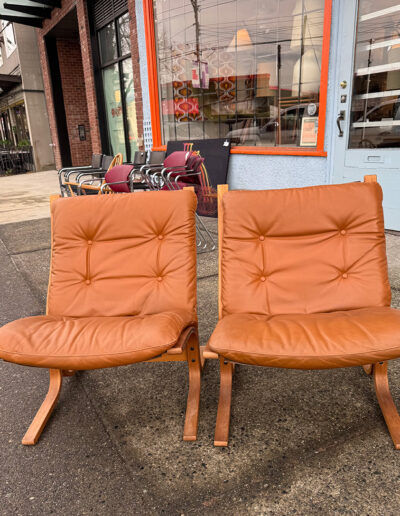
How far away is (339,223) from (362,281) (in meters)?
0.30

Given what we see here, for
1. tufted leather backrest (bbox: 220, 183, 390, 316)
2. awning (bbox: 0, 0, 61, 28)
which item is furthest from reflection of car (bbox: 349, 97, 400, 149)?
awning (bbox: 0, 0, 61, 28)

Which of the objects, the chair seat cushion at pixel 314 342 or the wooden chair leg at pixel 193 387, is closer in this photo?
the chair seat cushion at pixel 314 342

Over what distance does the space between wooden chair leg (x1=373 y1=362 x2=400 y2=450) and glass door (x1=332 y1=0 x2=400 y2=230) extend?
2.71 metres

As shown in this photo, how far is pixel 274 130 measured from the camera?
17.1ft

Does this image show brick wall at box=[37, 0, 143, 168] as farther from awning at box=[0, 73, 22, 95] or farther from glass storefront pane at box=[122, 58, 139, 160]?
awning at box=[0, 73, 22, 95]

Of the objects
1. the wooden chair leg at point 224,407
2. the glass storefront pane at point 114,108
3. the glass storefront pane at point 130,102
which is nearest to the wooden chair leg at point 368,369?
the wooden chair leg at point 224,407

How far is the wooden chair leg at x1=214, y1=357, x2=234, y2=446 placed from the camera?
152cm

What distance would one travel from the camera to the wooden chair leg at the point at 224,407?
1.52m

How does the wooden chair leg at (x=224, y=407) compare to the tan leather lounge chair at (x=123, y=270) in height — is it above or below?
below

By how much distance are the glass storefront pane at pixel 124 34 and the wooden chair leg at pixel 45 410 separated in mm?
7377

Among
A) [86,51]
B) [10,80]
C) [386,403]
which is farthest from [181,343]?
[10,80]

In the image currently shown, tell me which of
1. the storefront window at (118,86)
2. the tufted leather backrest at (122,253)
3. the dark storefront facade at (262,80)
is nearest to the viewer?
the tufted leather backrest at (122,253)

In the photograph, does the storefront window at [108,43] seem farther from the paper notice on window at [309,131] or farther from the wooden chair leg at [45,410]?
the wooden chair leg at [45,410]

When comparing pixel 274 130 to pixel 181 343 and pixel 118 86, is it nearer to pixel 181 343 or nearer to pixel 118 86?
pixel 181 343
